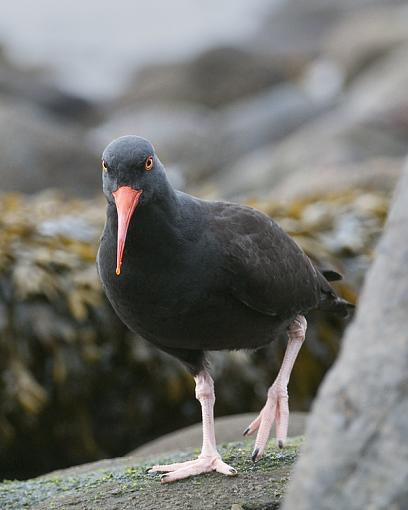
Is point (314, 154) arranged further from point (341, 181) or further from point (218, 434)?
point (218, 434)

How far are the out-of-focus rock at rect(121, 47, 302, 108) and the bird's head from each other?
15446mm

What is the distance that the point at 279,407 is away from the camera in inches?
173

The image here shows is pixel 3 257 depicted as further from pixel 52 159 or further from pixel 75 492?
pixel 52 159

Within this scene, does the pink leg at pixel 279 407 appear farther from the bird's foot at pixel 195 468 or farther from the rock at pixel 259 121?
the rock at pixel 259 121

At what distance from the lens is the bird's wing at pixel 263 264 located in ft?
13.3

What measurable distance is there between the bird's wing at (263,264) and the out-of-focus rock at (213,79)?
14847 millimetres

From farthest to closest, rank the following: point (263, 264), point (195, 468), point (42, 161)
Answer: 1. point (42, 161)
2. point (263, 264)
3. point (195, 468)

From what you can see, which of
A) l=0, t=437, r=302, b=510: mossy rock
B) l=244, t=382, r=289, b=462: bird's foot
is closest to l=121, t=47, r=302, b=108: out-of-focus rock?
l=244, t=382, r=289, b=462: bird's foot

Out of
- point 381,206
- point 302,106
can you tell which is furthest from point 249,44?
point 381,206

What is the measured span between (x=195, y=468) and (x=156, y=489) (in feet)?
0.71

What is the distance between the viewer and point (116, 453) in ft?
20.9

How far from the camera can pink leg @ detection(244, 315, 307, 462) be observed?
412cm

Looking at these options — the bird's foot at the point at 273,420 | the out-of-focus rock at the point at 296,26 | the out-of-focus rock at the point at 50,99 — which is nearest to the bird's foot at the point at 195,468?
the bird's foot at the point at 273,420

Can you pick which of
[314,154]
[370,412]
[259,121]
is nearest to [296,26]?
[259,121]
